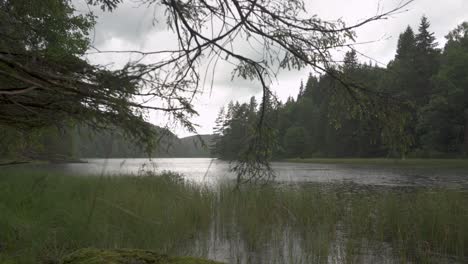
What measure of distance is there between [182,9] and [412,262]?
16.8 feet

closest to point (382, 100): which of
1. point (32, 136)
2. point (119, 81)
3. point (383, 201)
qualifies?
point (119, 81)

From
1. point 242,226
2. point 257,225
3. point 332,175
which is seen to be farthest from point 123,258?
point 332,175

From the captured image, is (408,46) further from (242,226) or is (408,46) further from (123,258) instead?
(123,258)

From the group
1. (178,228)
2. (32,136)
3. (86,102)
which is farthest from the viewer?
(178,228)

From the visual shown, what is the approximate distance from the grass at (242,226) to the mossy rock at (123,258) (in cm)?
194

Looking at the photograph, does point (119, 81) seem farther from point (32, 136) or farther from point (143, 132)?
point (32, 136)

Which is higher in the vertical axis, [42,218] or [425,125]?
[425,125]

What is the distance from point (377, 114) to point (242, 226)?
5005 mm

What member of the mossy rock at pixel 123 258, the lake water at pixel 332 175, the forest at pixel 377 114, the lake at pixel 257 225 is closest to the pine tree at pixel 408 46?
the forest at pixel 377 114

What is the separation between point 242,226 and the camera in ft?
23.8

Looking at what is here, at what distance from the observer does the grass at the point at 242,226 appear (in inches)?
205

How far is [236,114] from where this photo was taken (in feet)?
11.3

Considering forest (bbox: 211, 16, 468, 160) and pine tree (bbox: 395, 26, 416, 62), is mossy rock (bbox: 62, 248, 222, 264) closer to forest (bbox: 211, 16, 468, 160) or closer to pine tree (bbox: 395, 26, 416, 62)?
forest (bbox: 211, 16, 468, 160)

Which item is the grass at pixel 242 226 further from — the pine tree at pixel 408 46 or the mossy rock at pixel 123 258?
the pine tree at pixel 408 46
